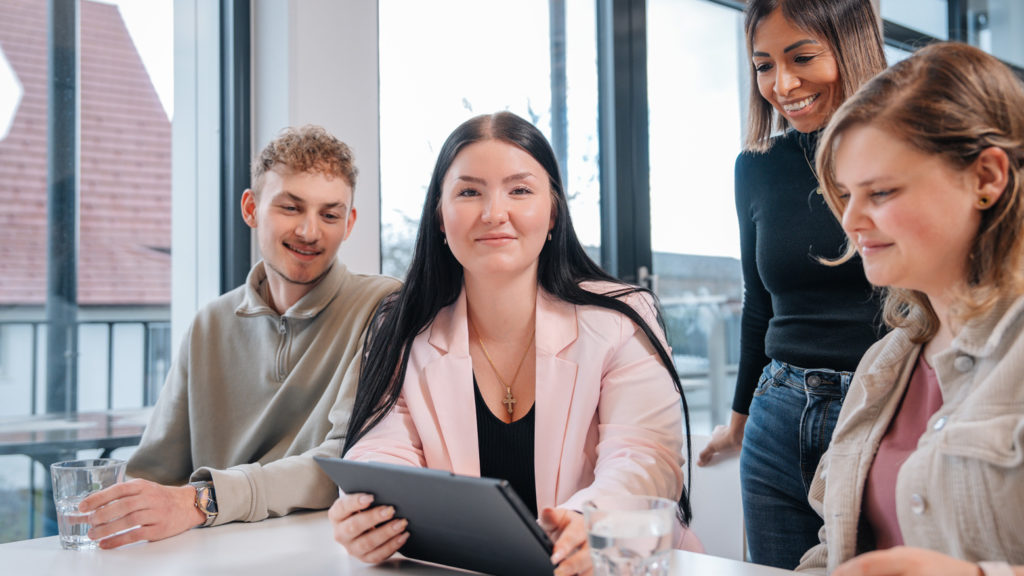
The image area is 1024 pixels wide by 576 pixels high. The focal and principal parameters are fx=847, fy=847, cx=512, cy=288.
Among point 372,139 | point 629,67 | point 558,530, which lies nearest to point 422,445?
point 558,530

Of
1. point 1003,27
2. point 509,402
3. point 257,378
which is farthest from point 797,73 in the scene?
point 1003,27

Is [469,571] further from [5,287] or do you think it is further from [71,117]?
[71,117]

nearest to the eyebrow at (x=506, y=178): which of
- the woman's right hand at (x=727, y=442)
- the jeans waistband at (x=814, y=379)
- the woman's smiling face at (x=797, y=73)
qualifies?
the woman's smiling face at (x=797, y=73)

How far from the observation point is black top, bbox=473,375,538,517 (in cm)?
146

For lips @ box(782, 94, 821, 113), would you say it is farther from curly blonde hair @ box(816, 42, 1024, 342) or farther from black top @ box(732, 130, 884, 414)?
curly blonde hair @ box(816, 42, 1024, 342)

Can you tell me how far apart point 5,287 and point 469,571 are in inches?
65.7

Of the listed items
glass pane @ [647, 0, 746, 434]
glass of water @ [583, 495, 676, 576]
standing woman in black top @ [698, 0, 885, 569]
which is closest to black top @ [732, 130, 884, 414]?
standing woman in black top @ [698, 0, 885, 569]

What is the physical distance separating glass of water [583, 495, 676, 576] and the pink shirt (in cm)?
39

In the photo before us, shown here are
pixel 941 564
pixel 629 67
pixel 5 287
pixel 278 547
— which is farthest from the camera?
pixel 629 67

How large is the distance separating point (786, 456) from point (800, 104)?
0.64 metres

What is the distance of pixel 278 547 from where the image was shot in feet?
3.88

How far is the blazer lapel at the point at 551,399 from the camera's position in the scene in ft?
4.66

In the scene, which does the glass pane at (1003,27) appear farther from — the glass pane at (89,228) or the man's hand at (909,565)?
the man's hand at (909,565)

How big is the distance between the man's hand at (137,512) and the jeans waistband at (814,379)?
105 centimetres
